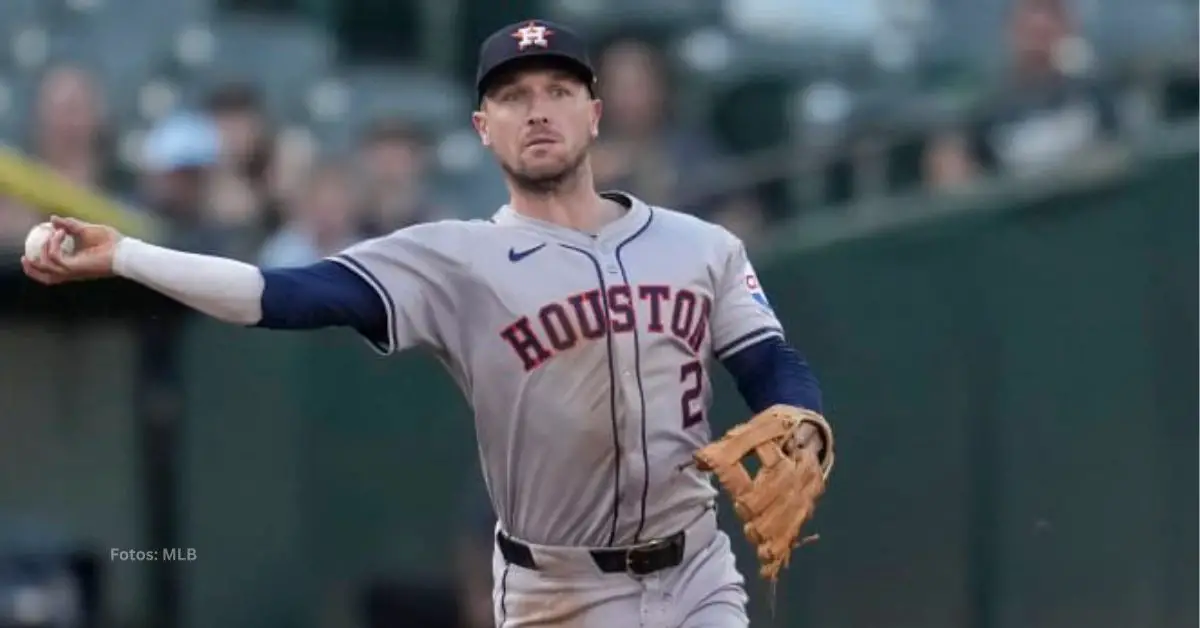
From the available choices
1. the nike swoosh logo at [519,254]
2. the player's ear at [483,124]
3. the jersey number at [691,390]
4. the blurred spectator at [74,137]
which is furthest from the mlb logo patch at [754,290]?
the blurred spectator at [74,137]

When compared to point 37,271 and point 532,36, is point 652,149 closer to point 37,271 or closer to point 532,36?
point 532,36

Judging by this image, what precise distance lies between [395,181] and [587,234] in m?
3.74

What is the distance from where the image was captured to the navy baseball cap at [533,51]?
390 centimetres

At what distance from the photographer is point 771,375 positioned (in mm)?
3994

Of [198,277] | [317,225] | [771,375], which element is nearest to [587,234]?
[771,375]

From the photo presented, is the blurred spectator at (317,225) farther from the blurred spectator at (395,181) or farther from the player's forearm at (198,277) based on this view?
the player's forearm at (198,277)

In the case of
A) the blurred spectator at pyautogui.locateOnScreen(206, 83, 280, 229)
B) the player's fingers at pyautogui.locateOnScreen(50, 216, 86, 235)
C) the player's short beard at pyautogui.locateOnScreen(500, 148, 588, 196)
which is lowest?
the player's fingers at pyautogui.locateOnScreen(50, 216, 86, 235)

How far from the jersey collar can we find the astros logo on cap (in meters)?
0.32

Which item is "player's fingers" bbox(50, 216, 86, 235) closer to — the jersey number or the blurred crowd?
the jersey number

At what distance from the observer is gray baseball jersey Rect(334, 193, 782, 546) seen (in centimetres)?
393

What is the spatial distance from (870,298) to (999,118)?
5.38 ft

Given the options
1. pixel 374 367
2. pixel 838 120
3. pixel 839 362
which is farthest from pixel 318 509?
pixel 838 120

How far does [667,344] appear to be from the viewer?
396 centimetres

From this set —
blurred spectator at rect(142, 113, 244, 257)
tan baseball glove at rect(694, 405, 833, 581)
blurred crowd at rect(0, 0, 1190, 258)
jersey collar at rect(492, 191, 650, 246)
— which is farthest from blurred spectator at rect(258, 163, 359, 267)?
tan baseball glove at rect(694, 405, 833, 581)
